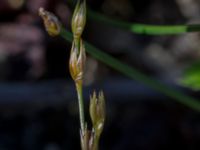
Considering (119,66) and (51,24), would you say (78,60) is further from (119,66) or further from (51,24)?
(119,66)

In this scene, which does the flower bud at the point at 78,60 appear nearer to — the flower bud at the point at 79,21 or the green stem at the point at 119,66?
the flower bud at the point at 79,21

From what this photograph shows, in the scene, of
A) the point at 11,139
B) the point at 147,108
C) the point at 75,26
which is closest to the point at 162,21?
the point at 147,108

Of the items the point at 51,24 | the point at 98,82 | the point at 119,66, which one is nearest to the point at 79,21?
the point at 51,24

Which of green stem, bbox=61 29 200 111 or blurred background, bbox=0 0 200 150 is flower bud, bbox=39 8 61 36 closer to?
green stem, bbox=61 29 200 111

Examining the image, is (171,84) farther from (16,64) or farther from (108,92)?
(16,64)

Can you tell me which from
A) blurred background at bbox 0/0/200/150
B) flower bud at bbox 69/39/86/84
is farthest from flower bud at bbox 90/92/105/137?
blurred background at bbox 0/0/200/150

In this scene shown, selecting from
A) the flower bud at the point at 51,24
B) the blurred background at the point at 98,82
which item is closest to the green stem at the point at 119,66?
the flower bud at the point at 51,24
